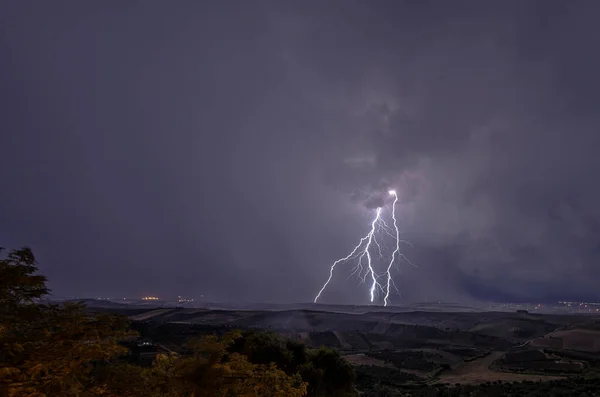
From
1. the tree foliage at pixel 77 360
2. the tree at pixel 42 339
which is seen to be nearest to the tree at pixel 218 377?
the tree foliage at pixel 77 360

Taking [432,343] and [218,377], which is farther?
[432,343]

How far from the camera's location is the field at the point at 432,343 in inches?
1839

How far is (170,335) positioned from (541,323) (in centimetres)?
10264

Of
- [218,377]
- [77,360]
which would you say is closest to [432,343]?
[218,377]

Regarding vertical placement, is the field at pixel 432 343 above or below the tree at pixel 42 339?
below

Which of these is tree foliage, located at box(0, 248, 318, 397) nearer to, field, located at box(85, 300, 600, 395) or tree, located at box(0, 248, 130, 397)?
tree, located at box(0, 248, 130, 397)

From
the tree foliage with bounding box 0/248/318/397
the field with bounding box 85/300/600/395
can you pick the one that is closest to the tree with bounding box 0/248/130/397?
the tree foliage with bounding box 0/248/318/397

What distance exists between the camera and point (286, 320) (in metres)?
114

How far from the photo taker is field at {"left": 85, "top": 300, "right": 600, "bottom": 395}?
46719 mm

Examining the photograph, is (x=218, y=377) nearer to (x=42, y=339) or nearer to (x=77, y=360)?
(x=77, y=360)

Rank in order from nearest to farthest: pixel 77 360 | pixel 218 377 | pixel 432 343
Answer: pixel 77 360 < pixel 218 377 < pixel 432 343

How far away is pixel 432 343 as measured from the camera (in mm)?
84375

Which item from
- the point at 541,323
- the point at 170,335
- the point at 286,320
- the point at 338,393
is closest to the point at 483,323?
the point at 541,323

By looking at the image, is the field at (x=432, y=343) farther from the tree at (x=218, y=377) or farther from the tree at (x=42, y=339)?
the tree at (x=42, y=339)
